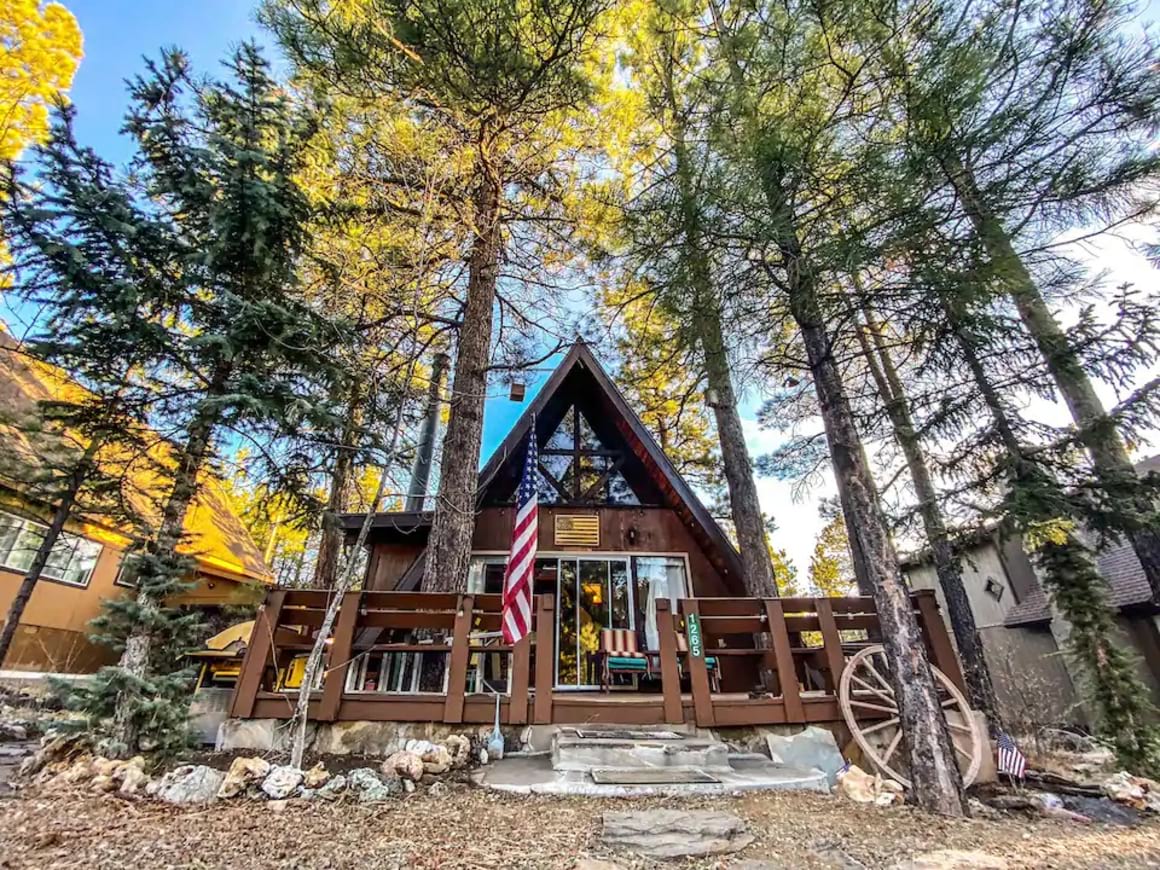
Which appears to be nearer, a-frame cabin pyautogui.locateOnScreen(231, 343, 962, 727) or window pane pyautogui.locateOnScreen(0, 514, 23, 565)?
a-frame cabin pyautogui.locateOnScreen(231, 343, 962, 727)

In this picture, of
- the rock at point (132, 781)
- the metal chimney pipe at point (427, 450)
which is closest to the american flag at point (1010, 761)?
the rock at point (132, 781)

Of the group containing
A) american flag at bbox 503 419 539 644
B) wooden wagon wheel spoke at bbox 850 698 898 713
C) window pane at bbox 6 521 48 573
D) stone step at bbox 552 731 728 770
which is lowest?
stone step at bbox 552 731 728 770

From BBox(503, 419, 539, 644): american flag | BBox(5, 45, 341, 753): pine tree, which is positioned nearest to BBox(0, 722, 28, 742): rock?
BBox(5, 45, 341, 753): pine tree

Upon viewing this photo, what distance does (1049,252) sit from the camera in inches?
177

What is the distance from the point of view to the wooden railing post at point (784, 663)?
4590 millimetres

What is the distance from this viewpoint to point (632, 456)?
8656 mm

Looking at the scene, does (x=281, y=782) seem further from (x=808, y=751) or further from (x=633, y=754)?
(x=808, y=751)

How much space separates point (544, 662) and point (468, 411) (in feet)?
11.2

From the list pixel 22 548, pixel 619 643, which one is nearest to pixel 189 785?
pixel 619 643

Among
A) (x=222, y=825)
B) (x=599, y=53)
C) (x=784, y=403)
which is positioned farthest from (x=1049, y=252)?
(x=222, y=825)

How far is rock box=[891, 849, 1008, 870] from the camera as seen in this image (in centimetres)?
252

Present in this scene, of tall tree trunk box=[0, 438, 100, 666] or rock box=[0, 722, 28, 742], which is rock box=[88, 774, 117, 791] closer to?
tall tree trunk box=[0, 438, 100, 666]

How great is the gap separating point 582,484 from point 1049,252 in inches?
251

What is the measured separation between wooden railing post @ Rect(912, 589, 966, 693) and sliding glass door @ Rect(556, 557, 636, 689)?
157 inches
